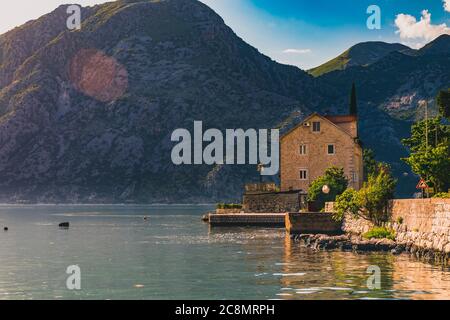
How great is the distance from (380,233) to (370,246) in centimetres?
468

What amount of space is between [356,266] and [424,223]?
7698 millimetres

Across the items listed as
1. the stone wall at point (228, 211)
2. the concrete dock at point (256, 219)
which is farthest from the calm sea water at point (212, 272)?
the stone wall at point (228, 211)

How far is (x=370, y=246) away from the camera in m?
56.9

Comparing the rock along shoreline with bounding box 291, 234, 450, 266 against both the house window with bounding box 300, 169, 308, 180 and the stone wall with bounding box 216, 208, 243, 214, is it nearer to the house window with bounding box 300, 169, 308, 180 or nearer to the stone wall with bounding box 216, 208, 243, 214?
the house window with bounding box 300, 169, 308, 180

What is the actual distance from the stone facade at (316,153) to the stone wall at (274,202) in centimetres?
164

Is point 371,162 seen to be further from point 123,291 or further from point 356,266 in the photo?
point 123,291

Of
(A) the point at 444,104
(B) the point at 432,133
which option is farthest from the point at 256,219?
(A) the point at 444,104

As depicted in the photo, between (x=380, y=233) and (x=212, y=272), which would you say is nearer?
(x=212, y=272)

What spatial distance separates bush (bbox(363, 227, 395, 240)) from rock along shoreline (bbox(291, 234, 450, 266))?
3.31 feet

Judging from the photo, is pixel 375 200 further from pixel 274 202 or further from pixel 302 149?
pixel 274 202

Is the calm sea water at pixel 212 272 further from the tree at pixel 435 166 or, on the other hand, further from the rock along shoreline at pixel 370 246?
the tree at pixel 435 166
